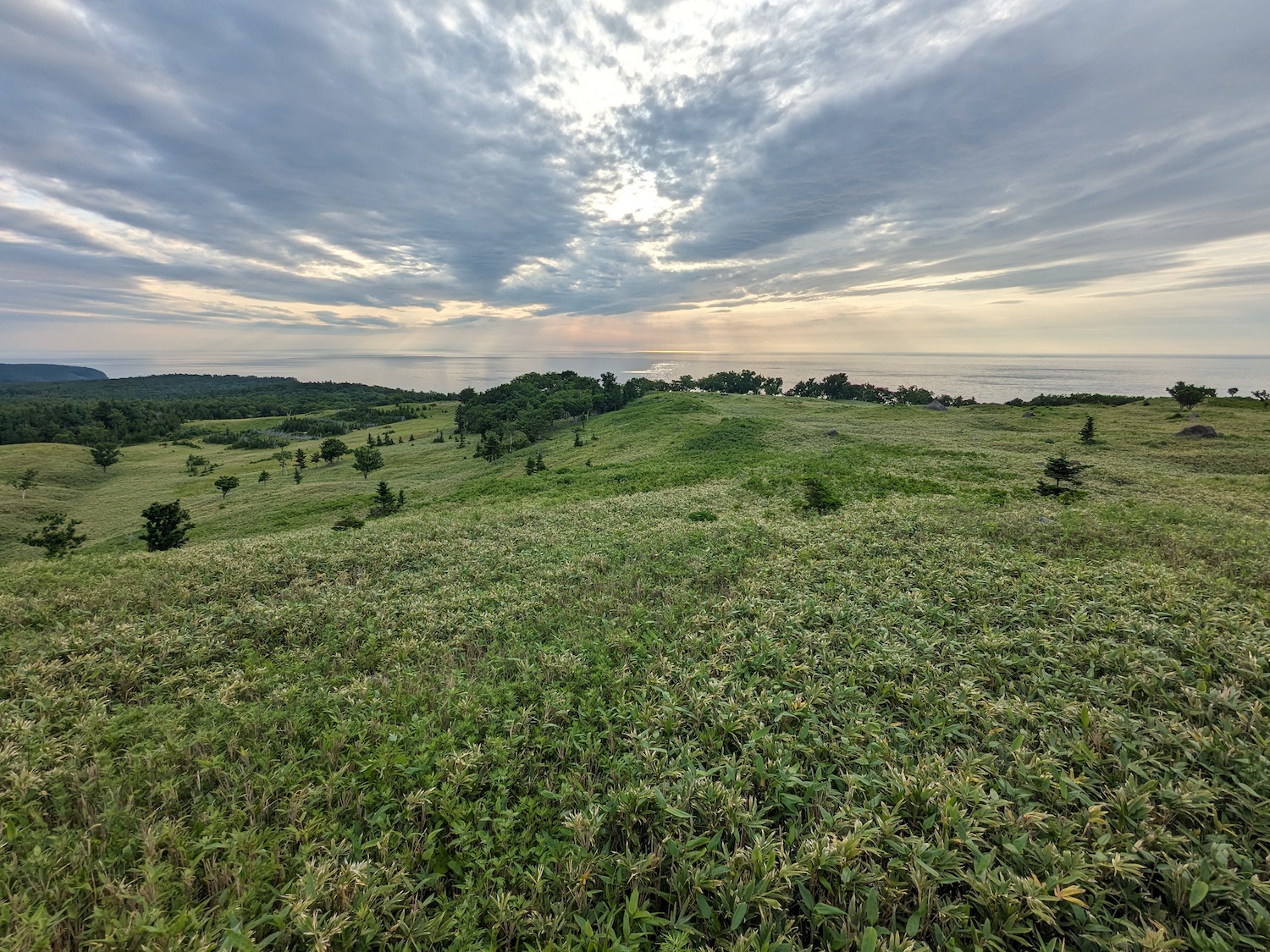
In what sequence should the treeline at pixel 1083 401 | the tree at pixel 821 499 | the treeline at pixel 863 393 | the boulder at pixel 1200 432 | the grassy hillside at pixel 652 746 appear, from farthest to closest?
1. the treeline at pixel 863 393
2. the treeline at pixel 1083 401
3. the boulder at pixel 1200 432
4. the tree at pixel 821 499
5. the grassy hillside at pixel 652 746

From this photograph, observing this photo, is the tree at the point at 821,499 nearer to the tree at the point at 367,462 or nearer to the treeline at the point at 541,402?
the tree at the point at 367,462

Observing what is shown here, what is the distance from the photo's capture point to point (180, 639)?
26.2ft

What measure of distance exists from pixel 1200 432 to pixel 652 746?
6075 cm

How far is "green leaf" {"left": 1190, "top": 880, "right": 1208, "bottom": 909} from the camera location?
348 centimetres

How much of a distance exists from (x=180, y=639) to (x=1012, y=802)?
12.4m

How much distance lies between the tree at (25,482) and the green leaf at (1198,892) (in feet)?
344

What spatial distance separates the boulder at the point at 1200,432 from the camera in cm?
3891

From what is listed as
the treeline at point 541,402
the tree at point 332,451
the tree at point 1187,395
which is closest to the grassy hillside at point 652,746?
the tree at point 1187,395

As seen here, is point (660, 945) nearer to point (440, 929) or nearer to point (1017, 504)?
point (440, 929)

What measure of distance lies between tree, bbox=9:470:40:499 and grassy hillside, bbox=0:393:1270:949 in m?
88.6

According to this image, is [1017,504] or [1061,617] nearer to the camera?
[1061,617]

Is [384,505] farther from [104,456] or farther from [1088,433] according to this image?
[104,456]

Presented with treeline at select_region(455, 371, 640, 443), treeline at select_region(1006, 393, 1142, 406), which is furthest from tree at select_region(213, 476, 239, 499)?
treeline at select_region(1006, 393, 1142, 406)

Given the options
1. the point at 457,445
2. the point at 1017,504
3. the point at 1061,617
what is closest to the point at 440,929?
the point at 1061,617
